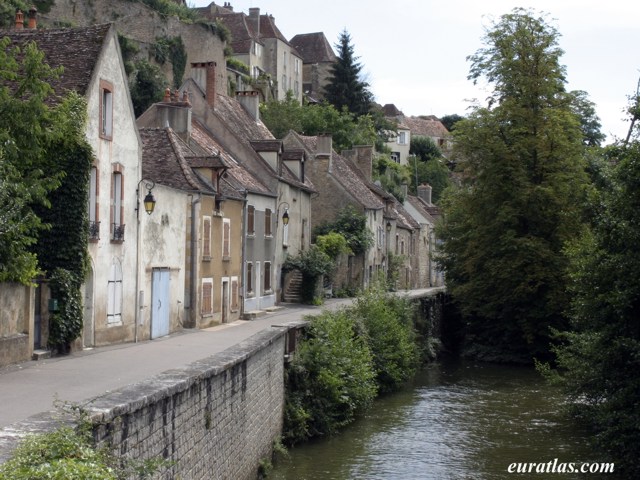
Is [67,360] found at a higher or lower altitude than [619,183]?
lower

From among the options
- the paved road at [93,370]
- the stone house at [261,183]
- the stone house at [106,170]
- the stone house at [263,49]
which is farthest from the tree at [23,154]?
the stone house at [263,49]

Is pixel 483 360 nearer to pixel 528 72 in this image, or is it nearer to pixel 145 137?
pixel 528 72

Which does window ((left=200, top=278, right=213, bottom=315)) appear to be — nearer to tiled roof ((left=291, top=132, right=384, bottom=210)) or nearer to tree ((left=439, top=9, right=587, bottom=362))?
tree ((left=439, top=9, right=587, bottom=362))

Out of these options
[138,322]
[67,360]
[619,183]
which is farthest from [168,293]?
[619,183]

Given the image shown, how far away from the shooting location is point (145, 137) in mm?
27922

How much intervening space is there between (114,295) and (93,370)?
239 inches

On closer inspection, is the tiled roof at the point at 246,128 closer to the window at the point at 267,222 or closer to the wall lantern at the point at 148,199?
the window at the point at 267,222

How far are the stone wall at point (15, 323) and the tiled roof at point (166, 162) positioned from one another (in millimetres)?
9681

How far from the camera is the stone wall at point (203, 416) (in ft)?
28.6

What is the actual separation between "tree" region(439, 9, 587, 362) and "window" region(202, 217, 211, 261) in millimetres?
12605

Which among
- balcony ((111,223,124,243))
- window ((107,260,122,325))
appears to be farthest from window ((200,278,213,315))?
balcony ((111,223,124,243))

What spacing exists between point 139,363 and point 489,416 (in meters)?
11.3

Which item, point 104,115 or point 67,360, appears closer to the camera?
point 67,360

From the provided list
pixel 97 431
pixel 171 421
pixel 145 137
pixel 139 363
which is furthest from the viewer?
pixel 145 137
